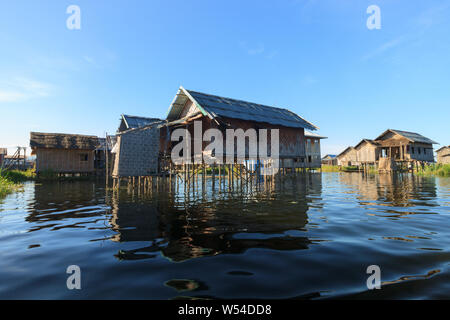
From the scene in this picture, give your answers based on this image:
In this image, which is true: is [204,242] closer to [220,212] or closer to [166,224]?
[166,224]

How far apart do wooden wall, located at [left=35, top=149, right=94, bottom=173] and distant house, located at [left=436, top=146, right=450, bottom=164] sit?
2327 inches

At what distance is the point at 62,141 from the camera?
Answer: 2430 centimetres

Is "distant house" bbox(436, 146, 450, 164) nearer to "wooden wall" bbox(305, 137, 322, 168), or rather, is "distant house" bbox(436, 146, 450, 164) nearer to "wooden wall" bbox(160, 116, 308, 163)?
"wooden wall" bbox(305, 137, 322, 168)

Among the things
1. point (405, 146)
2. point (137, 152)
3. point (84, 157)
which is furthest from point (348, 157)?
point (84, 157)

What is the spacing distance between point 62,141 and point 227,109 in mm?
19901

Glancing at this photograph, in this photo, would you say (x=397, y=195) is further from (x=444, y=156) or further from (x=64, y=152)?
(x=444, y=156)

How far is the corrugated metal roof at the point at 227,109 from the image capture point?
41.9 ft

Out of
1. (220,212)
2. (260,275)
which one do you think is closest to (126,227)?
(220,212)

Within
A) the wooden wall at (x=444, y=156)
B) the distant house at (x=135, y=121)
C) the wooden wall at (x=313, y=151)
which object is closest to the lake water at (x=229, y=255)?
the distant house at (x=135, y=121)
